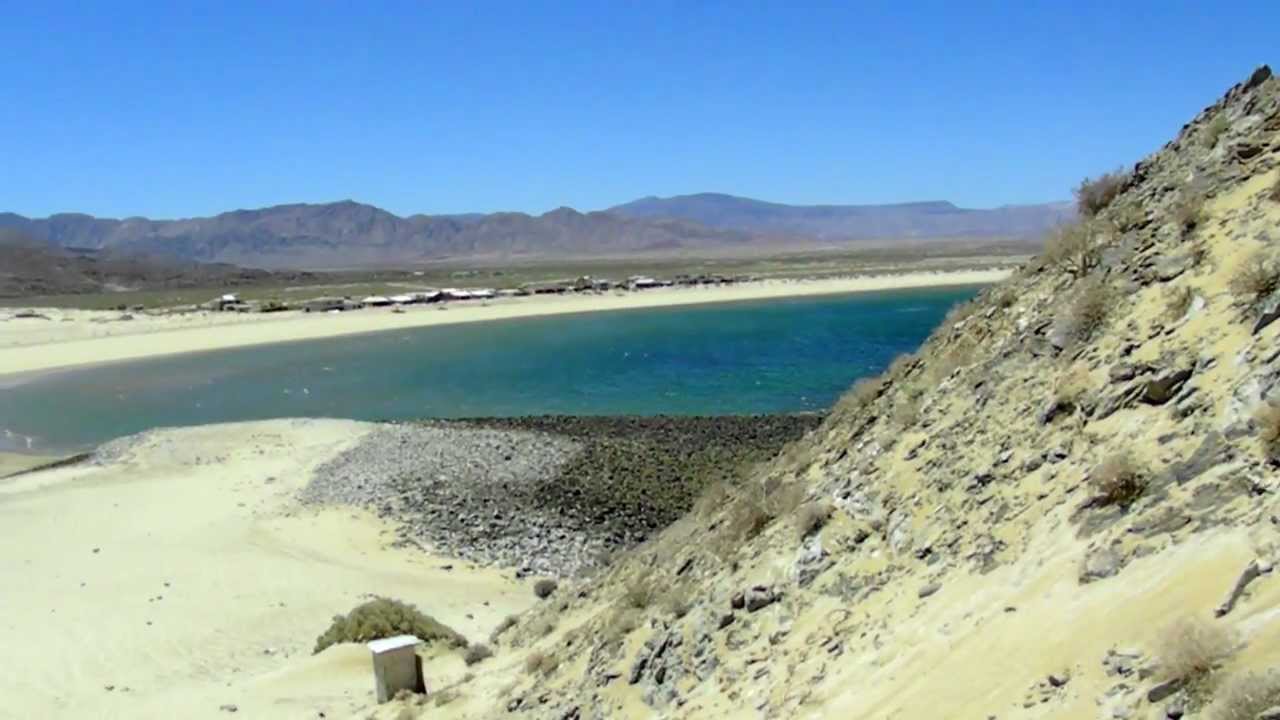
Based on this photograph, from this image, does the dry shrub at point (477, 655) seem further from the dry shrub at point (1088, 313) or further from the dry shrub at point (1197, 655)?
the dry shrub at point (1197, 655)

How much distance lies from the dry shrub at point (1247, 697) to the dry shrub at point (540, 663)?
6.25 metres

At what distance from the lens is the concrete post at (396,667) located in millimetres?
10680

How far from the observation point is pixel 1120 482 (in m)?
5.54

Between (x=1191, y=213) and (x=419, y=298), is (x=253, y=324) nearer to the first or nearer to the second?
(x=419, y=298)

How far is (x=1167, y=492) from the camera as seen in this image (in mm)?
5320

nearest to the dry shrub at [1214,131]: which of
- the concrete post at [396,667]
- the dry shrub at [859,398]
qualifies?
the dry shrub at [859,398]

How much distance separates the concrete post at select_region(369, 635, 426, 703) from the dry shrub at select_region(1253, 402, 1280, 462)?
26.6 feet

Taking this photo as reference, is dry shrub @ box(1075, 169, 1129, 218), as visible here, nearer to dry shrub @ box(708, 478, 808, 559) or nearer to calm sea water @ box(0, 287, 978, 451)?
dry shrub @ box(708, 478, 808, 559)

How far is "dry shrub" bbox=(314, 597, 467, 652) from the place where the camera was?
13391 millimetres

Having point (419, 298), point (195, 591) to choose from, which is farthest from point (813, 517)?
point (419, 298)

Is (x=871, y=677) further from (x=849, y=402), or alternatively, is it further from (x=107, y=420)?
(x=107, y=420)

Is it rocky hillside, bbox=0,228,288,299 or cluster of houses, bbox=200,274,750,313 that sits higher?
rocky hillside, bbox=0,228,288,299

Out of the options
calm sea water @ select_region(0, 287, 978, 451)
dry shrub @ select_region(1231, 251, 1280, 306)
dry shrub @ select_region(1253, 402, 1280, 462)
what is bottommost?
calm sea water @ select_region(0, 287, 978, 451)

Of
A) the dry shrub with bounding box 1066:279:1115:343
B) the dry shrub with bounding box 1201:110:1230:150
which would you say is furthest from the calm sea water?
the dry shrub with bounding box 1066:279:1115:343
